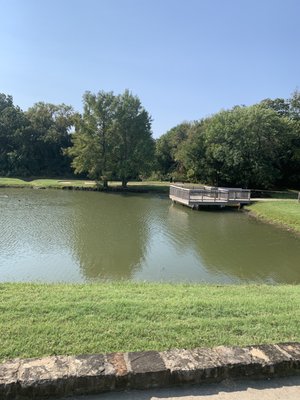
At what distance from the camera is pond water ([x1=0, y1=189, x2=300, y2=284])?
376 inches

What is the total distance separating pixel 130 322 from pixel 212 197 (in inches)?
804

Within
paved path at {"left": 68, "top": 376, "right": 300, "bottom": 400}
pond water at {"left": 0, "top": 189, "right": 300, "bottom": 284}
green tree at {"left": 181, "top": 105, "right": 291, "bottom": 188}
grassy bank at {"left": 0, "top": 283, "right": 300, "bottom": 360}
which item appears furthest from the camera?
green tree at {"left": 181, "top": 105, "right": 291, "bottom": 188}

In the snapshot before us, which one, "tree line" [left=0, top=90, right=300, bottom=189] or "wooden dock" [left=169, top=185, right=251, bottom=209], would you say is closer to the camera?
"wooden dock" [left=169, top=185, right=251, bottom=209]

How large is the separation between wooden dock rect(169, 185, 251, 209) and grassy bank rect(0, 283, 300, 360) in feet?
58.2

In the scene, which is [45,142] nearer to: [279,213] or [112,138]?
[112,138]

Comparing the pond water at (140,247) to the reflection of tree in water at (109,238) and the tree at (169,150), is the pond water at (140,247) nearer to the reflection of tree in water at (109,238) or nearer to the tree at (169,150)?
the reflection of tree in water at (109,238)

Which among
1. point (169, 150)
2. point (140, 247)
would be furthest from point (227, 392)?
point (169, 150)

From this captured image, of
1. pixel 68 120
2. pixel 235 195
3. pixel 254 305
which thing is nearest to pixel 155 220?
pixel 235 195

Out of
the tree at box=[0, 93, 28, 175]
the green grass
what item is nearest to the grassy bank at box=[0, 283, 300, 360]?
the green grass

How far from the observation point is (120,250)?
38.8ft

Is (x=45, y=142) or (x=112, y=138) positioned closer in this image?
(x=112, y=138)

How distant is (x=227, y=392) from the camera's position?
9.23ft

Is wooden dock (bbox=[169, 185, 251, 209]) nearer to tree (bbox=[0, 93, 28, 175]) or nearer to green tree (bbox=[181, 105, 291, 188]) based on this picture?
green tree (bbox=[181, 105, 291, 188])

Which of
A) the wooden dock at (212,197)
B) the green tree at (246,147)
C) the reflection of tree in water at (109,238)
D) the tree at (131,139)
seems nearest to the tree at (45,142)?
the tree at (131,139)
